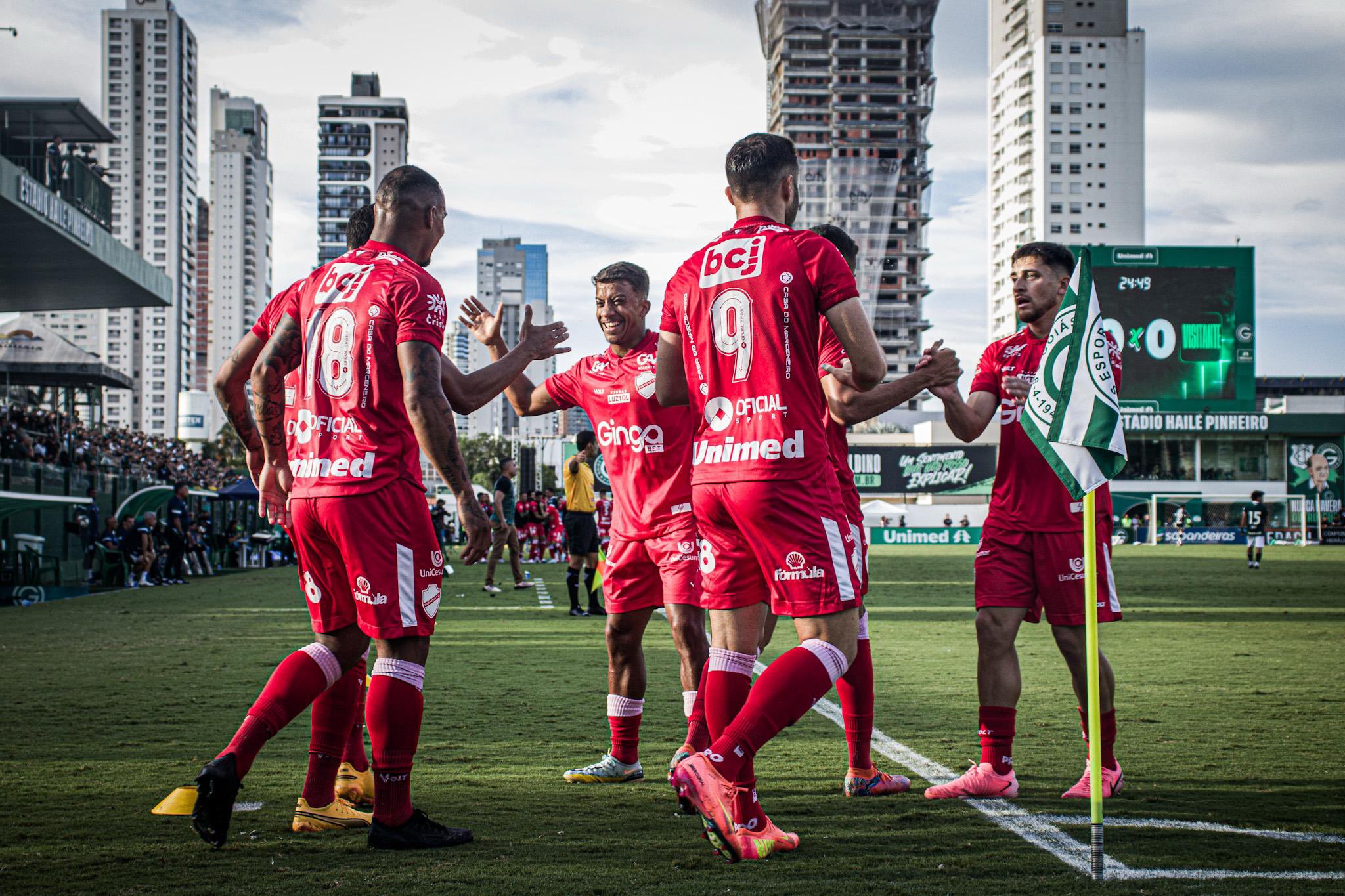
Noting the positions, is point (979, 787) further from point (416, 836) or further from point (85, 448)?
point (85, 448)

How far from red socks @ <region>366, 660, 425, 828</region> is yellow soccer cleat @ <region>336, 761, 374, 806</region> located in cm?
74

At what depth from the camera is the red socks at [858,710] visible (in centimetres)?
459

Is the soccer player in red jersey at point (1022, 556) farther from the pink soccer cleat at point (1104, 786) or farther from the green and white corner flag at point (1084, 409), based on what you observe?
the green and white corner flag at point (1084, 409)

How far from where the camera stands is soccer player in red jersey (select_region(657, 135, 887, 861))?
365 cm

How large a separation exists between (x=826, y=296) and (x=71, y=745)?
4392 mm

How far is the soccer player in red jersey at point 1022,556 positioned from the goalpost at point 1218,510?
52288 millimetres

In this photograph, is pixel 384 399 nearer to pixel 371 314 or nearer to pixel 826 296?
pixel 371 314

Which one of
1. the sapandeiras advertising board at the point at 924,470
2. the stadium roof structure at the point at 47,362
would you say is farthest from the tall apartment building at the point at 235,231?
the sapandeiras advertising board at the point at 924,470

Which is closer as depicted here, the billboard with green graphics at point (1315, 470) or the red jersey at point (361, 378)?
the red jersey at point (361, 378)

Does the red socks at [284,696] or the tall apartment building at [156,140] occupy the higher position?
the tall apartment building at [156,140]

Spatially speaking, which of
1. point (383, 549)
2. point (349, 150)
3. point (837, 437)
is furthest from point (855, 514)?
point (349, 150)

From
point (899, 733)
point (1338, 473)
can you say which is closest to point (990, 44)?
point (1338, 473)

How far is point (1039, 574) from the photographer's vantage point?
189 inches

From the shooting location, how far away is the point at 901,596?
1769 cm
